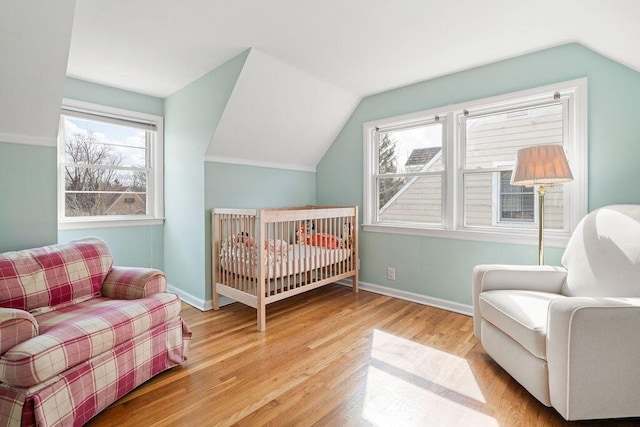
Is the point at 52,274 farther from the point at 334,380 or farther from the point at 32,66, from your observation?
the point at 334,380

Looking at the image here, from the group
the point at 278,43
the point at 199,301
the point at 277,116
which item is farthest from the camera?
the point at 277,116

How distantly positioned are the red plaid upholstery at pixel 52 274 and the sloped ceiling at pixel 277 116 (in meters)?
1.33

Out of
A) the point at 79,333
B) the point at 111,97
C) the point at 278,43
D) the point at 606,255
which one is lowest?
the point at 79,333

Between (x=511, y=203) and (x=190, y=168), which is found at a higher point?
(x=190, y=168)

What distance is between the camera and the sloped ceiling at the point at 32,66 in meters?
1.63

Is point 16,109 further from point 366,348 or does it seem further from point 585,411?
point 585,411

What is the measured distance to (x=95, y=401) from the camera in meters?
1.44

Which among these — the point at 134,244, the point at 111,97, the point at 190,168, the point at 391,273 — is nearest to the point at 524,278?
the point at 391,273

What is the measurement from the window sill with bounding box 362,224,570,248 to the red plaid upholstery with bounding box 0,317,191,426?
217 centimetres

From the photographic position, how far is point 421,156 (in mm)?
3176

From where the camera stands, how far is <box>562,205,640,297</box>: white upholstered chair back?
5.33ft

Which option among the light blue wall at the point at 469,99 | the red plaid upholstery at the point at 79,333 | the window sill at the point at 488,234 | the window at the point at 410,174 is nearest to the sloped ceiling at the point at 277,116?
the light blue wall at the point at 469,99

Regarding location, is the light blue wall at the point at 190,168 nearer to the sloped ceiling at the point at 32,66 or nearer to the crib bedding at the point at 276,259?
the crib bedding at the point at 276,259

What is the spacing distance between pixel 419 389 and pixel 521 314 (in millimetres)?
669
